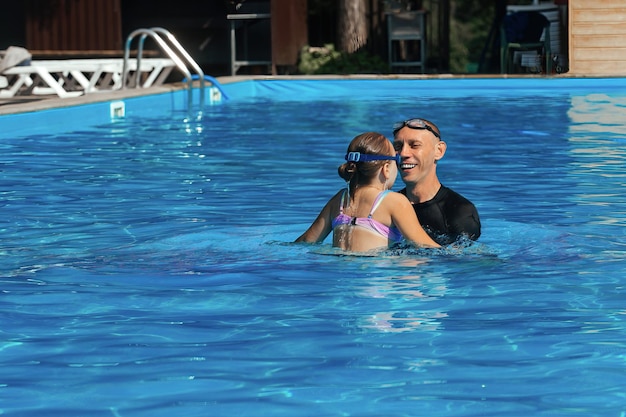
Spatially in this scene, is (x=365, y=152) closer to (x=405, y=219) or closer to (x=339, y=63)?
(x=405, y=219)

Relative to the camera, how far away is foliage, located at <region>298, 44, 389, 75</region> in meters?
21.8

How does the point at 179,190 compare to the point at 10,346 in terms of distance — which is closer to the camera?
the point at 10,346

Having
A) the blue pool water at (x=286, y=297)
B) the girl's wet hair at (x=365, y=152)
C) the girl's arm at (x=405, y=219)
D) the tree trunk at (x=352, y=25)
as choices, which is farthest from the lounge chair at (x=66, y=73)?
the girl's arm at (x=405, y=219)

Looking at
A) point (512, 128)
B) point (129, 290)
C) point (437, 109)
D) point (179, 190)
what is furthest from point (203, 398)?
point (437, 109)

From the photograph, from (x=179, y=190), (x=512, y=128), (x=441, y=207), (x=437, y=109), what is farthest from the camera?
(x=437, y=109)

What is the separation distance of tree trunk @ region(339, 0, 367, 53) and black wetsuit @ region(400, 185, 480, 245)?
1643 centimetres

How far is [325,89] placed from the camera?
1967 cm

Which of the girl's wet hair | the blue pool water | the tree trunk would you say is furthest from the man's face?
the tree trunk

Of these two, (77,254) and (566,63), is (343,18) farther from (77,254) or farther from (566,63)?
(77,254)

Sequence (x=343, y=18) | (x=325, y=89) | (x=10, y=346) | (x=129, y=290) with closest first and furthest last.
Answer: (x=10, y=346) → (x=129, y=290) → (x=325, y=89) → (x=343, y=18)

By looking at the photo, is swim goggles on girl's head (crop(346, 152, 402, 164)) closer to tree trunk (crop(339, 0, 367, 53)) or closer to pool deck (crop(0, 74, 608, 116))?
pool deck (crop(0, 74, 608, 116))

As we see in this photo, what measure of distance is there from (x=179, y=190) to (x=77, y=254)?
2.53 m

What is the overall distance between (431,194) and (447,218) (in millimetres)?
146

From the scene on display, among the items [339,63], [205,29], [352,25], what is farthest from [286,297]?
[205,29]
